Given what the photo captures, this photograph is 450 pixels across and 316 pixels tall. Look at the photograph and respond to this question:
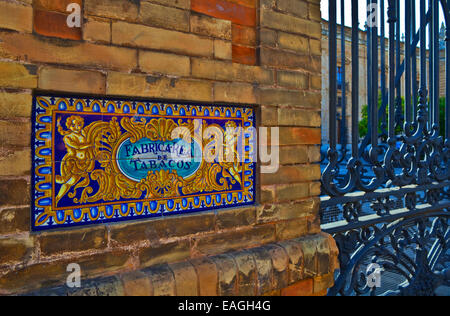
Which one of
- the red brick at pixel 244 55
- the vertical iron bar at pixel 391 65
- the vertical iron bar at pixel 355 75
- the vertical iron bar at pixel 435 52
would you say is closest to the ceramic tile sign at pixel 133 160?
the red brick at pixel 244 55

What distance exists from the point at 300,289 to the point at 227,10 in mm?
1558

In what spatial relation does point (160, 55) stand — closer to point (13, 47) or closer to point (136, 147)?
point (136, 147)

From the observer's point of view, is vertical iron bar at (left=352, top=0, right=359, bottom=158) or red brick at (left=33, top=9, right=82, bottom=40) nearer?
red brick at (left=33, top=9, right=82, bottom=40)

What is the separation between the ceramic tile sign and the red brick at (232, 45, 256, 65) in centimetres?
25

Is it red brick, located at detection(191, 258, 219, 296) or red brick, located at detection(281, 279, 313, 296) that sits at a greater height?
red brick, located at detection(191, 258, 219, 296)

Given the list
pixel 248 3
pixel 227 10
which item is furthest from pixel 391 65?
pixel 227 10

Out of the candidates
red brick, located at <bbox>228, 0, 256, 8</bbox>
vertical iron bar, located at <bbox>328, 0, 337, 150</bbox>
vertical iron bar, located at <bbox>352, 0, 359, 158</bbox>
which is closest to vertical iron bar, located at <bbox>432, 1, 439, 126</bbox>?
vertical iron bar, located at <bbox>352, 0, 359, 158</bbox>

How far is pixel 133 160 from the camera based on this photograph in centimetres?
160

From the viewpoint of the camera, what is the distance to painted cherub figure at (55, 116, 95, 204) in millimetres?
1446

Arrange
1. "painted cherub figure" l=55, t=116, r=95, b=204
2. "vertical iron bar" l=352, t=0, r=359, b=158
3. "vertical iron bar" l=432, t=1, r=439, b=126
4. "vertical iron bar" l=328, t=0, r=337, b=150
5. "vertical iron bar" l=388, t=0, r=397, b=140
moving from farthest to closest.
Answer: "vertical iron bar" l=432, t=1, r=439, b=126 → "vertical iron bar" l=388, t=0, r=397, b=140 → "vertical iron bar" l=352, t=0, r=359, b=158 → "vertical iron bar" l=328, t=0, r=337, b=150 → "painted cherub figure" l=55, t=116, r=95, b=204

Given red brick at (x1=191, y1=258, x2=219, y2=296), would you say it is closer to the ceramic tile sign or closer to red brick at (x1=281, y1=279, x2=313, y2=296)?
the ceramic tile sign

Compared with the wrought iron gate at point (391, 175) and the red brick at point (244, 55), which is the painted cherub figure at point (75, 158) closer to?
the red brick at point (244, 55)

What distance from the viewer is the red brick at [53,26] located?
4.54 feet
